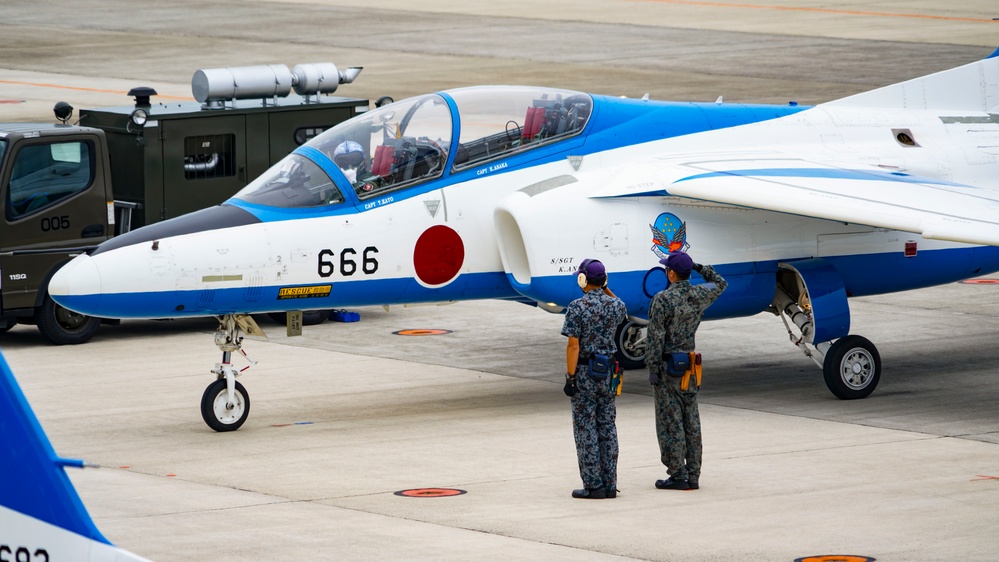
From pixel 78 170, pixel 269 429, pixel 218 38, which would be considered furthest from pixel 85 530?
pixel 218 38

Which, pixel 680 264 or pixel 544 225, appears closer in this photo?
pixel 680 264

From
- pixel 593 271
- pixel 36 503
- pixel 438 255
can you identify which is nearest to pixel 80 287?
pixel 438 255

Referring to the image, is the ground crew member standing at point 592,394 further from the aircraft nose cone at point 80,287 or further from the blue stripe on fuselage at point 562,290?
the aircraft nose cone at point 80,287

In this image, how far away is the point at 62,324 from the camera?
1750 cm

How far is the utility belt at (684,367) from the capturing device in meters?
11.6

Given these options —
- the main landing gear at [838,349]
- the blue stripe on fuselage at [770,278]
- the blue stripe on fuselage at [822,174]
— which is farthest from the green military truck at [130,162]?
the main landing gear at [838,349]

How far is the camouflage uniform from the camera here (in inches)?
447

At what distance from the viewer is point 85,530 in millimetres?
5785

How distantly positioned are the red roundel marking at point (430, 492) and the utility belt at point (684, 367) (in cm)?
180

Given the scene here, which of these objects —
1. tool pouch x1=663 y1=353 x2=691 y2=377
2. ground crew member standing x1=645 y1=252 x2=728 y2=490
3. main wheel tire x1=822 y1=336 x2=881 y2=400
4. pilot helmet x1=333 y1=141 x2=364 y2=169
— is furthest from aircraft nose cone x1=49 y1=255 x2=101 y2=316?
main wheel tire x1=822 y1=336 x2=881 y2=400

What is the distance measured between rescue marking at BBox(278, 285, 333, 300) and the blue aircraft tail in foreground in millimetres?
7907

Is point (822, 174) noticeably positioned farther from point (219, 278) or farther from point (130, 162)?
point (130, 162)

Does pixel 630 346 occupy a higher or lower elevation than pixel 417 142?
lower

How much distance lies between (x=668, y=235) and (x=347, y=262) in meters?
3.00
